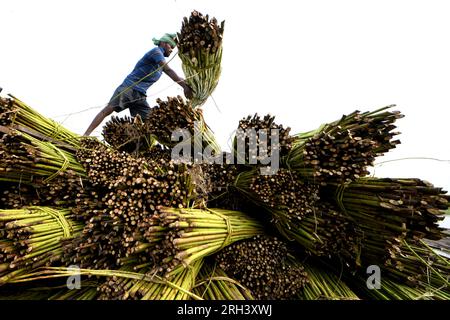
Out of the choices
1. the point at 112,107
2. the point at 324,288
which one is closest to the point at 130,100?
the point at 112,107

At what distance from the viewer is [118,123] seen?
3.22m

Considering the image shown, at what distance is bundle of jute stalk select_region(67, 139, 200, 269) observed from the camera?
183 cm

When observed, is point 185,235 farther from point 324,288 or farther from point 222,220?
point 324,288

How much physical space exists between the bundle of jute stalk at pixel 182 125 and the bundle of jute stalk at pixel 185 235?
28.1 inches

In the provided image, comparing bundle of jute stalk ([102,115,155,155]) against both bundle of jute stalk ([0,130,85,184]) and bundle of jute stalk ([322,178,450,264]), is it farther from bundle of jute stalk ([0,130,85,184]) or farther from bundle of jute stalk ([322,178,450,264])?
bundle of jute stalk ([322,178,450,264])

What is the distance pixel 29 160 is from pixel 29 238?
543mm

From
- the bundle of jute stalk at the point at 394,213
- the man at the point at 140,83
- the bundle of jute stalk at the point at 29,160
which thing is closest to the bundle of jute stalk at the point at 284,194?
the bundle of jute stalk at the point at 394,213

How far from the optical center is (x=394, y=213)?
191 cm

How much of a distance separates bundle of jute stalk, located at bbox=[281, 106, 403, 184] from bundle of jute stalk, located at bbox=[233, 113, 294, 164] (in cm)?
21

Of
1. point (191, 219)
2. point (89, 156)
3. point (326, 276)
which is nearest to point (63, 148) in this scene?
point (89, 156)

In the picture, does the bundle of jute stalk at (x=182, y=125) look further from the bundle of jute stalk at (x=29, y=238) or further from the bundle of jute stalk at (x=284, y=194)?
the bundle of jute stalk at (x=29, y=238)

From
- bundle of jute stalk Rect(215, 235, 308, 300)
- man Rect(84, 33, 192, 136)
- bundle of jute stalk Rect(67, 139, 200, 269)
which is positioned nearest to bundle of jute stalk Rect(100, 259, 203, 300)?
bundle of jute stalk Rect(67, 139, 200, 269)

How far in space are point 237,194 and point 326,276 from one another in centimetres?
93

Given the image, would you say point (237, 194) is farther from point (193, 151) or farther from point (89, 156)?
point (89, 156)
